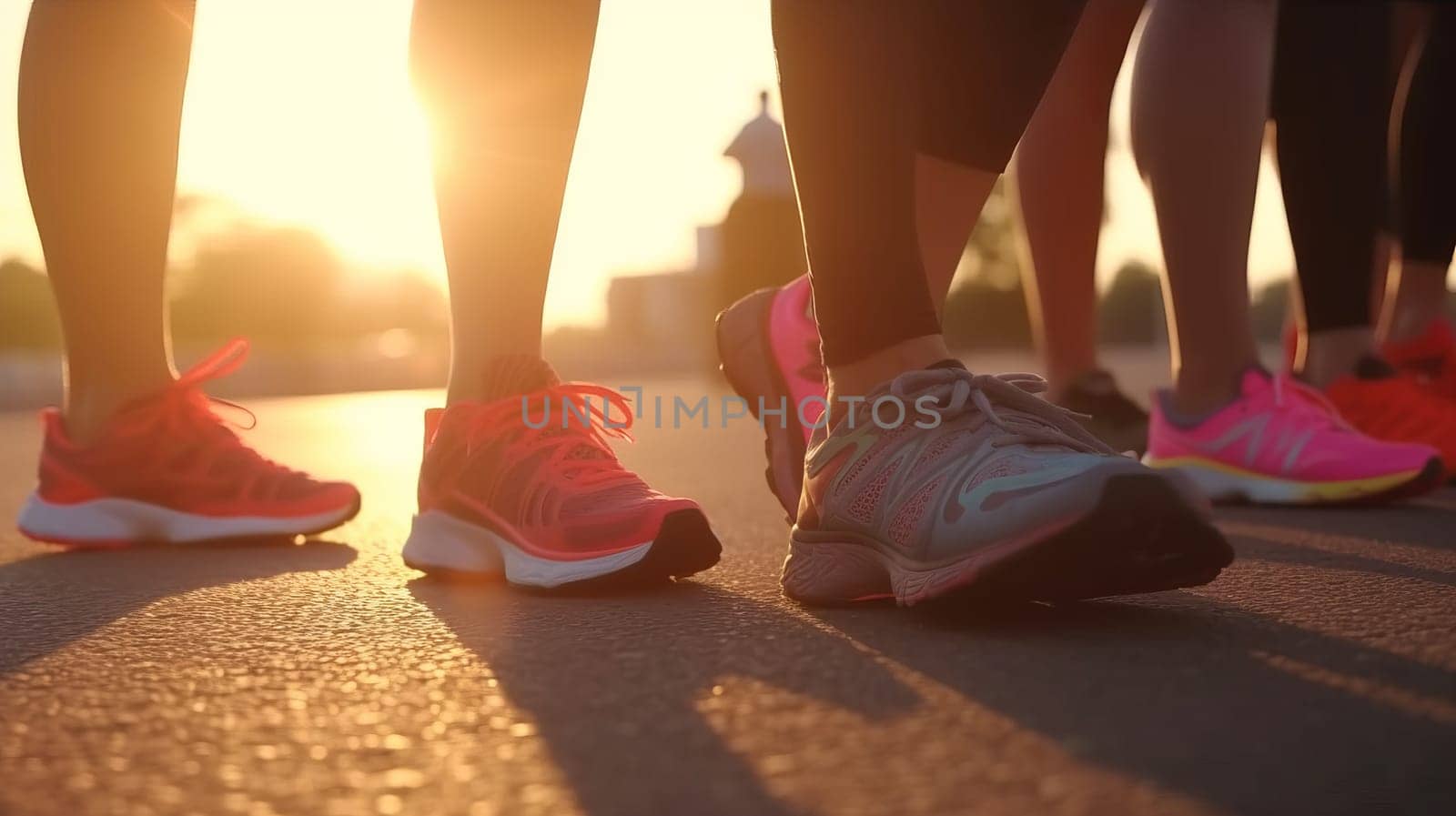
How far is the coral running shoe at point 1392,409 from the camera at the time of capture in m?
2.25

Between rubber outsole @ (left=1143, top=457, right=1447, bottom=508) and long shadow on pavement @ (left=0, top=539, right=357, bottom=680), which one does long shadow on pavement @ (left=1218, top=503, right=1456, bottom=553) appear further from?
long shadow on pavement @ (left=0, top=539, right=357, bottom=680)

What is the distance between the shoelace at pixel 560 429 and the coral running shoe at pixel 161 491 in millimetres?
580

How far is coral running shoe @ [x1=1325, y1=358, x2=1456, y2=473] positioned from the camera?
7.38ft

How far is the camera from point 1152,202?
2094 millimetres

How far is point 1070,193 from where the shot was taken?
2.44 metres

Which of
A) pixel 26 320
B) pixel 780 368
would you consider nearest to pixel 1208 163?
pixel 780 368

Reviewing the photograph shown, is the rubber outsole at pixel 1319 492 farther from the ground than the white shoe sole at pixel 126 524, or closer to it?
farther from the ground

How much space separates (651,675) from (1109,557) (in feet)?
1.19

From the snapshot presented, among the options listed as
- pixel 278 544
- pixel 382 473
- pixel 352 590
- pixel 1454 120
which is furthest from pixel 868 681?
pixel 382 473

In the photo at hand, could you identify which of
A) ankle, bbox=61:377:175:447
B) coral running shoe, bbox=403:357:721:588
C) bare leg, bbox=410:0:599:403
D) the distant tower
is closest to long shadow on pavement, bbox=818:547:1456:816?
coral running shoe, bbox=403:357:721:588

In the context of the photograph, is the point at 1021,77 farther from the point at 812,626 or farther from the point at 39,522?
the point at 39,522

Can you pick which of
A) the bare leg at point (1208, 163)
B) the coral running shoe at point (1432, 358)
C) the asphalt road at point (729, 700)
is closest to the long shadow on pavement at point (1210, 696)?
the asphalt road at point (729, 700)

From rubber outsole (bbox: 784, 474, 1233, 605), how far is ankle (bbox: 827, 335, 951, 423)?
0.75ft

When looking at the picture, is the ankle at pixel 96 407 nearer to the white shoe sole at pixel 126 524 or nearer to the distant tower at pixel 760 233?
the white shoe sole at pixel 126 524
